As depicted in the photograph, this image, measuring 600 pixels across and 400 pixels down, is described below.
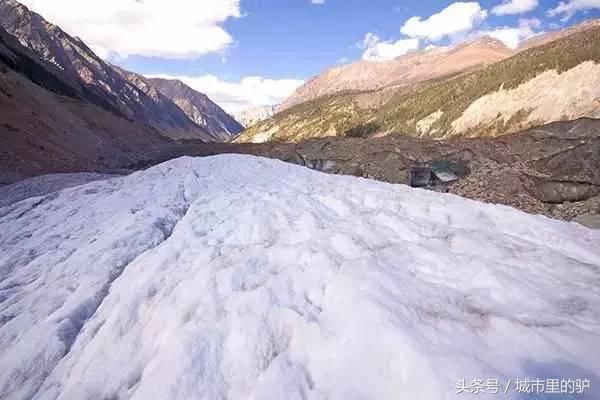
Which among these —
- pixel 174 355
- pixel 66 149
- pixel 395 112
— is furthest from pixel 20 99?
pixel 395 112

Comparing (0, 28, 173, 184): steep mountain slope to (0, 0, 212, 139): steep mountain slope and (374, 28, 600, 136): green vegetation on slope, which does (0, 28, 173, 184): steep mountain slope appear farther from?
(0, 0, 212, 139): steep mountain slope

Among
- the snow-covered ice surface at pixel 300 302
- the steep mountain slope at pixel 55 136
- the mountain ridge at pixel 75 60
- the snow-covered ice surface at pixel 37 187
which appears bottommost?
the snow-covered ice surface at pixel 300 302

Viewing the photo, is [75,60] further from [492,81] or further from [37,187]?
[37,187]

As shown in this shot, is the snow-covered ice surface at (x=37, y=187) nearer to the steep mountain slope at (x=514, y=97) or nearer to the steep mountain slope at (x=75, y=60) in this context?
the steep mountain slope at (x=514, y=97)

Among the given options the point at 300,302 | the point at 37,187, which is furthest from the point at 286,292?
the point at 37,187

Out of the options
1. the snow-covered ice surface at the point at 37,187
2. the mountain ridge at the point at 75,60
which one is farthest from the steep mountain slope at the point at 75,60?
the snow-covered ice surface at the point at 37,187
